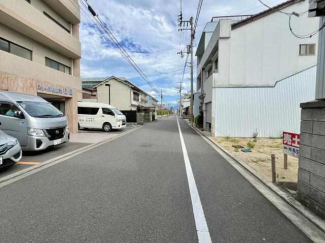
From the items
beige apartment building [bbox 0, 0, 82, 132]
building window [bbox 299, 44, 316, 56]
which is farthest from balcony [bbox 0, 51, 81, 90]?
building window [bbox 299, 44, 316, 56]

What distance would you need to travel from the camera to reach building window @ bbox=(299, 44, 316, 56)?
11539mm

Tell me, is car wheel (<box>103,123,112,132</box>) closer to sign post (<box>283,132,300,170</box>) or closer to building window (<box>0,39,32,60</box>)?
building window (<box>0,39,32,60</box>)

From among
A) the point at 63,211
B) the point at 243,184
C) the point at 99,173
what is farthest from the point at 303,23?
the point at 63,211

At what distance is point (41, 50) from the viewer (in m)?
12.9

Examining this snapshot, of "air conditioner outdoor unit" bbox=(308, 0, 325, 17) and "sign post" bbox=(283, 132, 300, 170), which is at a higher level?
"air conditioner outdoor unit" bbox=(308, 0, 325, 17)

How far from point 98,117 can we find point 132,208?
1324cm

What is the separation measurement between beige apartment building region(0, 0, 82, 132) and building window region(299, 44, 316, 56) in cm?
1480

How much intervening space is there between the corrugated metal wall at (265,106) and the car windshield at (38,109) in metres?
9.00

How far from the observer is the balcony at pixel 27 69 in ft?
31.0

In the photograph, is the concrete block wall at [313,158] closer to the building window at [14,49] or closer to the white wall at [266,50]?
the white wall at [266,50]

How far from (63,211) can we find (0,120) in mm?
5708

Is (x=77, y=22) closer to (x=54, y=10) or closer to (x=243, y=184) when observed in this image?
(x=54, y=10)

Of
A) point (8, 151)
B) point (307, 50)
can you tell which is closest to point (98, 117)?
point (8, 151)

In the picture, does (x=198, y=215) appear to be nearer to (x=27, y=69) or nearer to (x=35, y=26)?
(x=27, y=69)
